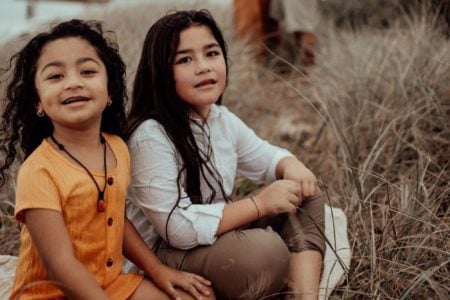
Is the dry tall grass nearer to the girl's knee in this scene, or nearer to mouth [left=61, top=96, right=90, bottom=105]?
the girl's knee

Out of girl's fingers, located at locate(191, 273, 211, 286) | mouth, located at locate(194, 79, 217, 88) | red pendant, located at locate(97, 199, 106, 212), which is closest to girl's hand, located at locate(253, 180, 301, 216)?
girl's fingers, located at locate(191, 273, 211, 286)

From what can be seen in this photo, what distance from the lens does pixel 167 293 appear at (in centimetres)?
176

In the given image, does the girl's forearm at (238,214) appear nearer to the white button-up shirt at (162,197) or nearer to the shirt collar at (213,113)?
the white button-up shirt at (162,197)

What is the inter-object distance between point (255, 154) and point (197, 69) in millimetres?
433

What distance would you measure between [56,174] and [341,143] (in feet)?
4.28

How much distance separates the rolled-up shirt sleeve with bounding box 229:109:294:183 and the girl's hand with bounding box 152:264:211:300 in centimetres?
53

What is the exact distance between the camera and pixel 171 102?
1911 mm

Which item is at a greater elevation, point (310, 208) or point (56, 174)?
point (56, 174)

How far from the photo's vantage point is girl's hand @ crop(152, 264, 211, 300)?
1.75 m

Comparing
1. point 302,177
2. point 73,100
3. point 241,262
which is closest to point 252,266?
point 241,262

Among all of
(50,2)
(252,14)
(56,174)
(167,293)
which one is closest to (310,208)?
(167,293)

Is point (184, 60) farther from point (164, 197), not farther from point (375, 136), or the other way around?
point (375, 136)

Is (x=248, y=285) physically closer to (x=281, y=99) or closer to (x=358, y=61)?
(x=358, y=61)

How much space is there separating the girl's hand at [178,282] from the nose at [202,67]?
55 cm
